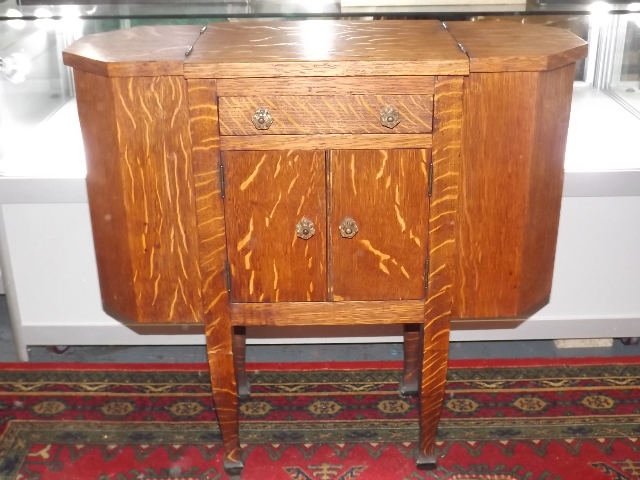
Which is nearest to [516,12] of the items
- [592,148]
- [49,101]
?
[592,148]

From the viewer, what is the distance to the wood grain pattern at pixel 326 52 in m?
1.65

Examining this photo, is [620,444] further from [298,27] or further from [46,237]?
[46,237]

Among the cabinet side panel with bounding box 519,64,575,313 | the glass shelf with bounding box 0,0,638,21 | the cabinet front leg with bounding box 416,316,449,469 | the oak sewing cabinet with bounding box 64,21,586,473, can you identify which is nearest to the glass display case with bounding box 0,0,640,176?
the glass shelf with bounding box 0,0,638,21

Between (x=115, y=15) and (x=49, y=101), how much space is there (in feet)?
1.65

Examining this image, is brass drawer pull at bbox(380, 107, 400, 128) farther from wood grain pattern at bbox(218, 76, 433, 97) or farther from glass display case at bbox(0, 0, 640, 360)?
glass display case at bbox(0, 0, 640, 360)

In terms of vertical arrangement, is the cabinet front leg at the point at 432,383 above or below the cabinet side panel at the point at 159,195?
below

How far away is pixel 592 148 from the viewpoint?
98.6 inches

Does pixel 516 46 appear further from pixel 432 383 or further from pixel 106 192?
pixel 106 192

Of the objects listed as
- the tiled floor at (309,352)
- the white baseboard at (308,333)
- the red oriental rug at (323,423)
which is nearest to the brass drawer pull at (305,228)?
the red oriental rug at (323,423)

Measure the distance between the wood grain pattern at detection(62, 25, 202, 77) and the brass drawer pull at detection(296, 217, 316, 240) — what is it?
0.41 meters

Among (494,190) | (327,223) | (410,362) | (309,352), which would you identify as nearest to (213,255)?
(327,223)

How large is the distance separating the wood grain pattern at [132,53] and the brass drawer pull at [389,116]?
424mm

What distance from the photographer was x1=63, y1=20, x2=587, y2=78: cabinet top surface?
1.65m

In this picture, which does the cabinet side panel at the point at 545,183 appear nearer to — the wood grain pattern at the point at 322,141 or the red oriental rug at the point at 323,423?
the wood grain pattern at the point at 322,141
